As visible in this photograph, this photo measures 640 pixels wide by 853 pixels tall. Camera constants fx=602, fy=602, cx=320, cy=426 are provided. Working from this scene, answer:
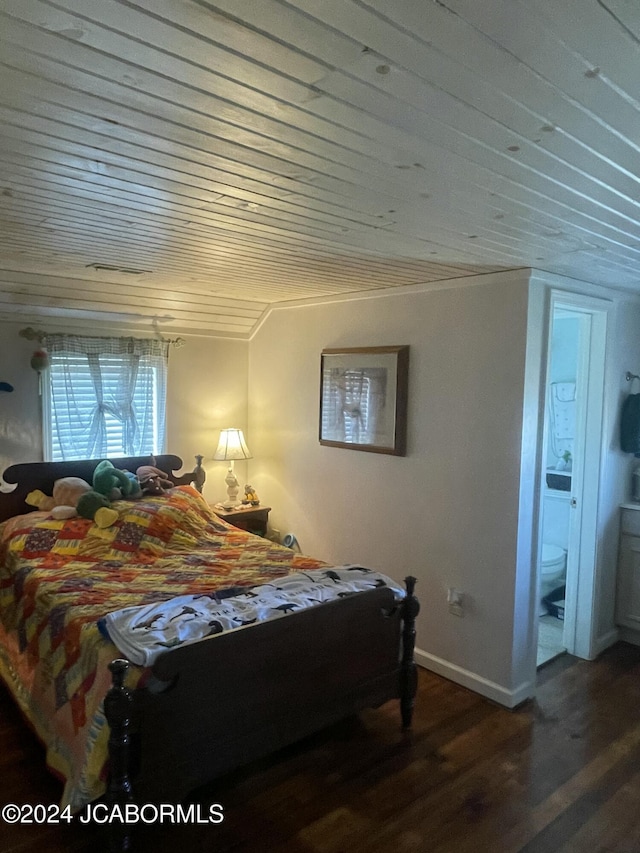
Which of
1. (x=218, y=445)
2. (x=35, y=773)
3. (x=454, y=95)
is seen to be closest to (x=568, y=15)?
(x=454, y=95)

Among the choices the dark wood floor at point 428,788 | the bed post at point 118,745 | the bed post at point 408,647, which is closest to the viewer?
the bed post at point 118,745

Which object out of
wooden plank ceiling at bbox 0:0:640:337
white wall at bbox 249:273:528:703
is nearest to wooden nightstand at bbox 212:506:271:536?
white wall at bbox 249:273:528:703

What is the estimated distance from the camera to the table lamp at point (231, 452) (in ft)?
14.1

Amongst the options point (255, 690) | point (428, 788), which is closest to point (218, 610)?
point (255, 690)

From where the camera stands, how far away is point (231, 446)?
432 cm

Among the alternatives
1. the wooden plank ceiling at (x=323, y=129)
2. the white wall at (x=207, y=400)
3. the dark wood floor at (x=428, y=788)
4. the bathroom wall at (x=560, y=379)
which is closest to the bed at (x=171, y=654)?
the dark wood floor at (x=428, y=788)

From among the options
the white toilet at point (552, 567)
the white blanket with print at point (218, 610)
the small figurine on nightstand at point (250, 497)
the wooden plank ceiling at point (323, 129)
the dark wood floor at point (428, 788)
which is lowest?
the dark wood floor at point (428, 788)

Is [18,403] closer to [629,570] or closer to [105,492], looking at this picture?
[105,492]

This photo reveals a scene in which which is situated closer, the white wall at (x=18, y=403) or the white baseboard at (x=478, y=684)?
the white baseboard at (x=478, y=684)

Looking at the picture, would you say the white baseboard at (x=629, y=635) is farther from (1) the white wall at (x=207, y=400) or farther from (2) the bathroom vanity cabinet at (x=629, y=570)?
(1) the white wall at (x=207, y=400)

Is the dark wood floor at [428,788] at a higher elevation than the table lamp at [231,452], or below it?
below

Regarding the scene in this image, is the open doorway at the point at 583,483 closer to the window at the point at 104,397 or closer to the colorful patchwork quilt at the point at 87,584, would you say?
the colorful patchwork quilt at the point at 87,584

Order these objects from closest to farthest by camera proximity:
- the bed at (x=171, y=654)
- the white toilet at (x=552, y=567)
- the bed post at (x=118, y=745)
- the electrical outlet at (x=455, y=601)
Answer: the bed post at (x=118, y=745)
the bed at (x=171, y=654)
the electrical outlet at (x=455, y=601)
the white toilet at (x=552, y=567)

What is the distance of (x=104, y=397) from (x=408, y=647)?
245 cm
